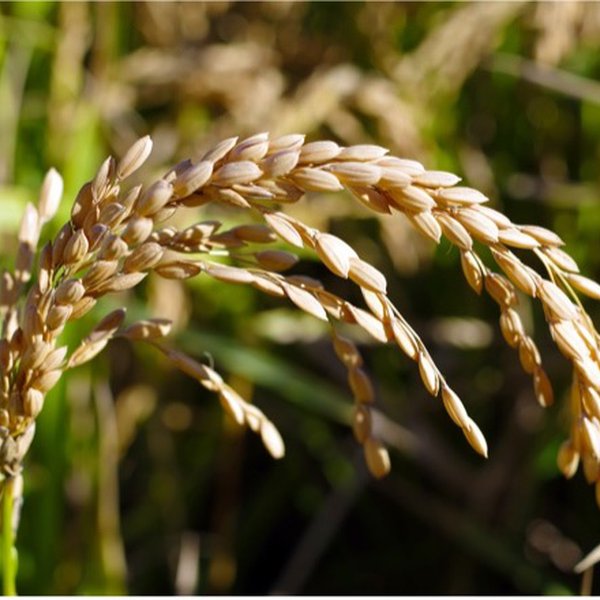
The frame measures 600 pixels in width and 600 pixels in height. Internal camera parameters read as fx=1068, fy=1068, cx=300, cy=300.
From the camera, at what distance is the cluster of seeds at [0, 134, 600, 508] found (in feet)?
2.00

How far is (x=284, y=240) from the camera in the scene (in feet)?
2.12

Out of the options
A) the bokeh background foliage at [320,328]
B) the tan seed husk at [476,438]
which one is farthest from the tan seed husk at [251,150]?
the bokeh background foliage at [320,328]

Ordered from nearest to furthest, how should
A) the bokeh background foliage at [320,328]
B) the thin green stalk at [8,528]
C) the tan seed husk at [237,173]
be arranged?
the tan seed husk at [237,173] < the thin green stalk at [8,528] < the bokeh background foliage at [320,328]

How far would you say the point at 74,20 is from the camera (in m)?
2.00

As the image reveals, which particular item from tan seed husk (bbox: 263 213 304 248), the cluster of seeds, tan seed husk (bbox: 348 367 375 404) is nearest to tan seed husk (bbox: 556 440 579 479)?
the cluster of seeds

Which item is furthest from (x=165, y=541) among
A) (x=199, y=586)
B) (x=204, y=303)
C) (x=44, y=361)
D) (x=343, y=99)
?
(x=44, y=361)

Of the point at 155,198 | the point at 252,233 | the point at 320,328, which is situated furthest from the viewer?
the point at 320,328

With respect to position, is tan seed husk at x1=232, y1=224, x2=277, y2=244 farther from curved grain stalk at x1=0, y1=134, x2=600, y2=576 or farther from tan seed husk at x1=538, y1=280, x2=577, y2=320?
tan seed husk at x1=538, y1=280, x2=577, y2=320

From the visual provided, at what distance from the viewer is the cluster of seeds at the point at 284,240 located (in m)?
0.61

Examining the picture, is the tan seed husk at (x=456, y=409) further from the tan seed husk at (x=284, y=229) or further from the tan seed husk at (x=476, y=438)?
the tan seed husk at (x=284, y=229)

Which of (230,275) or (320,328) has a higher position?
(230,275)

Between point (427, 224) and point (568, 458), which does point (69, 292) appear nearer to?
point (427, 224)

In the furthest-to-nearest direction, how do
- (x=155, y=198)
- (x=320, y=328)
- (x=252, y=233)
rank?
(x=320, y=328) < (x=252, y=233) < (x=155, y=198)

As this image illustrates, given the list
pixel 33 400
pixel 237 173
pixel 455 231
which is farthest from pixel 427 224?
pixel 33 400
